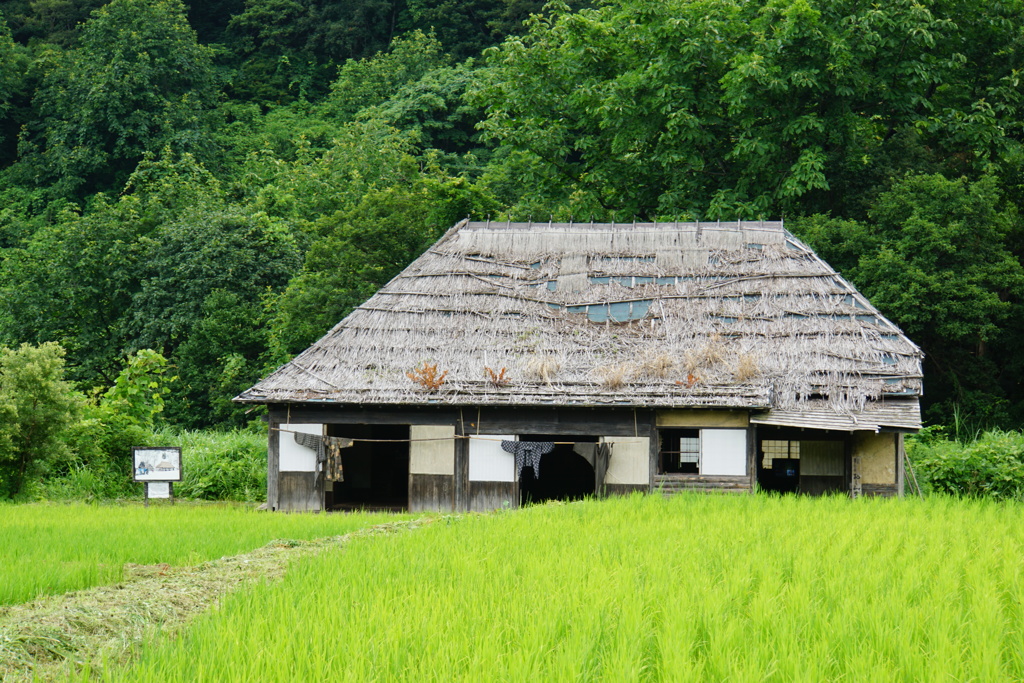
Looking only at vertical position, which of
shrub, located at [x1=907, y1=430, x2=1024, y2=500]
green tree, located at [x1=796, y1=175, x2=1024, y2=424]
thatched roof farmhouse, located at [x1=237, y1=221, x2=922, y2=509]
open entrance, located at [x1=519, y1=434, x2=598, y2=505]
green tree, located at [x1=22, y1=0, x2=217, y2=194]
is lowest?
open entrance, located at [x1=519, y1=434, x2=598, y2=505]

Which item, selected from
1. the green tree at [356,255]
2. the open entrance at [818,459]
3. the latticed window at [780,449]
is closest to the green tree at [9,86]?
the green tree at [356,255]

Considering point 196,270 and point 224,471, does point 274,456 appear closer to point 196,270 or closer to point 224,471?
point 224,471

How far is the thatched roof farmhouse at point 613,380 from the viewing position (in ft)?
47.4

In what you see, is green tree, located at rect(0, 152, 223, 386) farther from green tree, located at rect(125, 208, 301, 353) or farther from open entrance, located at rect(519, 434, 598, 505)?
open entrance, located at rect(519, 434, 598, 505)

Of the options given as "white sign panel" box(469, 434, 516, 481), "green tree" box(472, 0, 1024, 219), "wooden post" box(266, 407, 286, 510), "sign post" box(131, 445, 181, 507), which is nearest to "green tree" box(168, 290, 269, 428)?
"green tree" box(472, 0, 1024, 219)

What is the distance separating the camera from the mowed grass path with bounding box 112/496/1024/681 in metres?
4.89

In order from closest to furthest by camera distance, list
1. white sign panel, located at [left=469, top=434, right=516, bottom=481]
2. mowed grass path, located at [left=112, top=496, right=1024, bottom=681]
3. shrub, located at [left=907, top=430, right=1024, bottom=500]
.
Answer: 1. mowed grass path, located at [left=112, top=496, right=1024, bottom=681]
2. shrub, located at [left=907, top=430, right=1024, bottom=500]
3. white sign panel, located at [left=469, top=434, right=516, bottom=481]

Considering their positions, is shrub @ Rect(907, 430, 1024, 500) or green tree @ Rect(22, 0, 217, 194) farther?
green tree @ Rect(22, 0, 217, 194)

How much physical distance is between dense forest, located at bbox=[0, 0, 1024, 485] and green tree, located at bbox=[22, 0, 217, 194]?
9 cm

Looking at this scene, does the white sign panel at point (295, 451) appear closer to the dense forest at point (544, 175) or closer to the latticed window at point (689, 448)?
the dense forest at point (544, 175)

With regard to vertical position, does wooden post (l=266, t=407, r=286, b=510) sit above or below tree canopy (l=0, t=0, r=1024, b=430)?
below

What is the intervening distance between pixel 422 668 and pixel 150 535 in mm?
6383

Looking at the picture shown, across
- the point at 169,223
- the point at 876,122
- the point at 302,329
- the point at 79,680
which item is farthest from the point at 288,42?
the point at 79,680

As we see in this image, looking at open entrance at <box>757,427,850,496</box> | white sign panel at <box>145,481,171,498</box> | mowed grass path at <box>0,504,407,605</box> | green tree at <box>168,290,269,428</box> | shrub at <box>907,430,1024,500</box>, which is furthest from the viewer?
green tree at <box>168,290,269,428</box>
